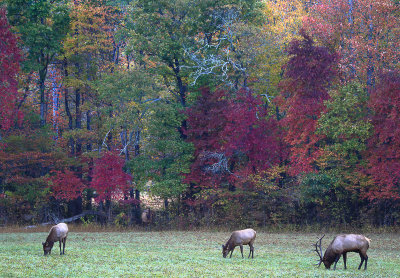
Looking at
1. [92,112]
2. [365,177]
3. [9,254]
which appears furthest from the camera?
[92,112]

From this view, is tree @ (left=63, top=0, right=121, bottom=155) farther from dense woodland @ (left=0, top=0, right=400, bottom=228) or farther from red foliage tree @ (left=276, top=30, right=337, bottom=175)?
red foliage tree @ (left=276, top=30, right=337, bottom=175)

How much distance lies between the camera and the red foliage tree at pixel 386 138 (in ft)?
87.0

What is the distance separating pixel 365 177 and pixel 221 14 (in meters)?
15.0

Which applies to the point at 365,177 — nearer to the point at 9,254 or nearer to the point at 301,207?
the point at 301,207

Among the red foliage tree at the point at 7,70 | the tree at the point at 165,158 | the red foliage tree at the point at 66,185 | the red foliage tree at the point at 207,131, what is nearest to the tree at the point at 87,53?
the red foliage tree at the point at 66,185

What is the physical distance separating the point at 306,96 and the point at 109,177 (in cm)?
1373

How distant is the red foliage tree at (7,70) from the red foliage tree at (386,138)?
20.8 metres

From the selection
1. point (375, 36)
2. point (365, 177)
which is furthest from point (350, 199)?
point (375, 36)

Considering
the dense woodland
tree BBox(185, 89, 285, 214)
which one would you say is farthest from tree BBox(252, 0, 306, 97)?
tree BBox(185, 89, 285, 214)

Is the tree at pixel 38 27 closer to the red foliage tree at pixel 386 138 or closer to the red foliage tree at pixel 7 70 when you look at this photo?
the red foliage tree at pixel 7 70

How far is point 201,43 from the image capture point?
112ft

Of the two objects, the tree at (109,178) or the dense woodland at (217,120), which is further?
the tree at (109,178)

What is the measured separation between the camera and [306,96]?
3048 centimetres

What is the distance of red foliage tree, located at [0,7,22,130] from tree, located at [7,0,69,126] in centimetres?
280
